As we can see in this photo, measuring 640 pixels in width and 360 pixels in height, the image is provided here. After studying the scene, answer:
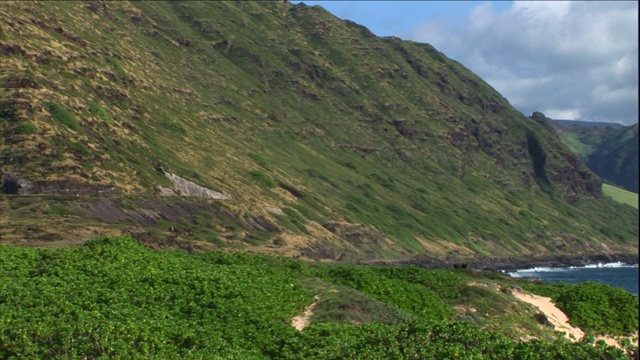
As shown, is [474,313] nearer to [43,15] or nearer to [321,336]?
[321,336]

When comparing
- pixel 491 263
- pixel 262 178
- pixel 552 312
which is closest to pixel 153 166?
pixel 262 178

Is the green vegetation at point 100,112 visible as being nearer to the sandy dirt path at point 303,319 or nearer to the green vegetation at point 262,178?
the green vegetation at point 262,178

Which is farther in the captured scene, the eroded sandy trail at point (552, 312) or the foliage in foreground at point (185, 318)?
the eroded sandy trail at point (552, 312)

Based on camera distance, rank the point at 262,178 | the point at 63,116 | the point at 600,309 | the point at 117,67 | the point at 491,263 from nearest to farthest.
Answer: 1. the point at 600,309
2. the point at 63,116
3. the point at 262,178
4. the point at 117,67
5. the point at 491,263

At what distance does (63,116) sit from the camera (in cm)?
11412

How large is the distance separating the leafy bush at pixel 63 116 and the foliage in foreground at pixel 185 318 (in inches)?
3323

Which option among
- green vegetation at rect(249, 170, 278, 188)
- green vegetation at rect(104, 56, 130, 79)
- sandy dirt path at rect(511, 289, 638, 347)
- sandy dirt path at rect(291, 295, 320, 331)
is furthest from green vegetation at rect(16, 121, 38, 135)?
sandy dirt path at rect(291, 295, 320, 331)

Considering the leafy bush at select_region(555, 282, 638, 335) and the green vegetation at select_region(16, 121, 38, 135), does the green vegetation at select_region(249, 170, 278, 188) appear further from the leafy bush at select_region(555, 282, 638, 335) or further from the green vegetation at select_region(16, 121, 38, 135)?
the leafy bush at select_region(555, 282, 638, 335)

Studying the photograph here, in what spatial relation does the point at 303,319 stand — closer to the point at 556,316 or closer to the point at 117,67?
the point at 556,316

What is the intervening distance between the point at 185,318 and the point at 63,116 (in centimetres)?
9614

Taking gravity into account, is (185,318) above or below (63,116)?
above

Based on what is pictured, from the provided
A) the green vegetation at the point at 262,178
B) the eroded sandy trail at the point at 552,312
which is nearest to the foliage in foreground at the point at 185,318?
the eroded sandy trail at the point at 552,312

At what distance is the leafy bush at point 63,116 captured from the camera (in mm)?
A: 112938

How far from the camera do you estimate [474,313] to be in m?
36.6
